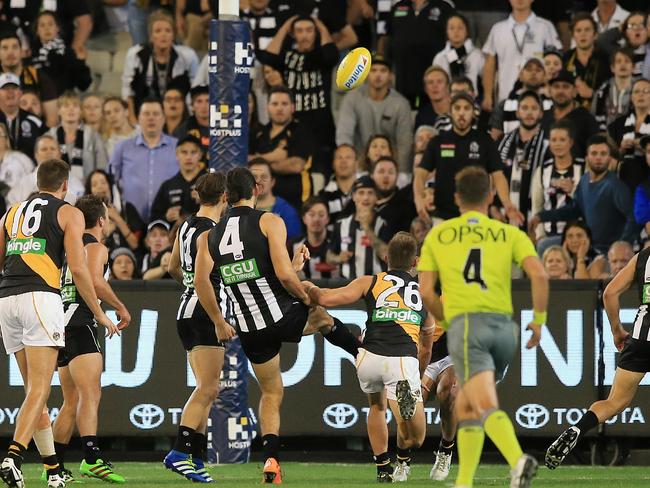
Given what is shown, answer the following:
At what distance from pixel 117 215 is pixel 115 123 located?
1.88 meters

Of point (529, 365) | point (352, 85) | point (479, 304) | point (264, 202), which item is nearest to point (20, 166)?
point (264, 202)

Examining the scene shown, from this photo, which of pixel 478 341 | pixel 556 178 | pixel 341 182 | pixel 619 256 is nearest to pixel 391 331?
pixel 478 341

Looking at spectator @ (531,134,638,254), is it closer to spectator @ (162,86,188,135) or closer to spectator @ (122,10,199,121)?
spectator @ (162,86,188,135)

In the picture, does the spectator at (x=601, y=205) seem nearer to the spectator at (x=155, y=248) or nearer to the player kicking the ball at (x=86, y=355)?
the spectator at (x=155, y=248)

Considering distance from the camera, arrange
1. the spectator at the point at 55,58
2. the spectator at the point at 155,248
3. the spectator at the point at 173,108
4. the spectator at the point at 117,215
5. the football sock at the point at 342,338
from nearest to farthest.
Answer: the football sock at the point at 342,338, the spectator at the point at 155,248, the spectator at the point at 117,215, the spectator at the point at 173,108, the spectator at the point at 55,58

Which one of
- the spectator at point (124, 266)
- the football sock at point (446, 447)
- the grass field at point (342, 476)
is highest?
the spectator at point (124, 266)

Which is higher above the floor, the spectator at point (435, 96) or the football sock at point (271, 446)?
the spectator at point (435, 96)

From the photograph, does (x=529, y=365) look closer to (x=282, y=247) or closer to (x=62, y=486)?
(x=282, y=247)

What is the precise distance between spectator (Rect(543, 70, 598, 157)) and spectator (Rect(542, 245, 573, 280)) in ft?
6.46

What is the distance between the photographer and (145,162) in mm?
17219

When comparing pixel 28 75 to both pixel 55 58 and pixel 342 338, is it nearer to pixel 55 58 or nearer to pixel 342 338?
pixel 55 58

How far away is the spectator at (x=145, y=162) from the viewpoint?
17156 mm

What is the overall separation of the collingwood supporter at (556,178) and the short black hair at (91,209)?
6.04m

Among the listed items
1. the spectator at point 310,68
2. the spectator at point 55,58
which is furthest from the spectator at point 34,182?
the spectator at point 310,68
